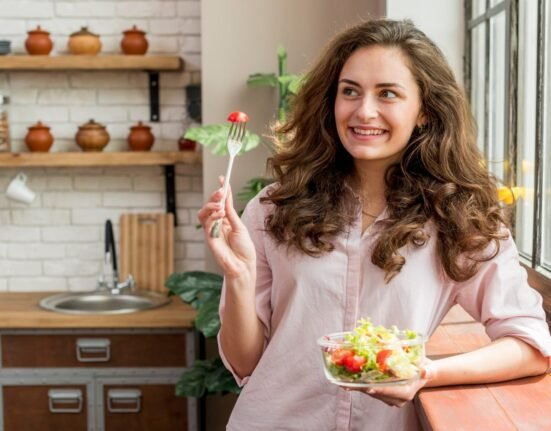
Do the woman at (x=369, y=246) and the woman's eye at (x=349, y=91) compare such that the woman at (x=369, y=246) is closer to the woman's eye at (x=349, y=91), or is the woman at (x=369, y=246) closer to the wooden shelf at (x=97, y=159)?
the woman's eye at (x=349, y=91)

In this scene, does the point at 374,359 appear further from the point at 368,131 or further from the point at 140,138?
the point at 140,138

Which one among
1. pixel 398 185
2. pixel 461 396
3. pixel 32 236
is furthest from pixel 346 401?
pixel 32 236

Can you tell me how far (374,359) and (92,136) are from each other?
10.3 feet

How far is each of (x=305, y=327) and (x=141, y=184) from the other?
2.95 meters

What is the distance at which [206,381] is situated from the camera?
363 cm

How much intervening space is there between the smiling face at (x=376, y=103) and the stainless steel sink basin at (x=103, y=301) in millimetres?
2675

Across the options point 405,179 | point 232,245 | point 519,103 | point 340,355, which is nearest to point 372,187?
point 405,179

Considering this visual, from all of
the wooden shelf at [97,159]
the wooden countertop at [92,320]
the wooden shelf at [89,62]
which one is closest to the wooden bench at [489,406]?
the wooden countertop at [92,320]

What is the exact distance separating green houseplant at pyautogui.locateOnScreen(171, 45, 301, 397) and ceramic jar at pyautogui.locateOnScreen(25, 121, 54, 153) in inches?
39.6

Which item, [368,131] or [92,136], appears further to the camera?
[92,136]

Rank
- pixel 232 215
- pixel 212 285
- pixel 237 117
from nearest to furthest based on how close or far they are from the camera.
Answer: pixel 237 117 → pixel 232 215 → pixel 212 285

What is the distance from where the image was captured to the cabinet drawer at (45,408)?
13.1 feet

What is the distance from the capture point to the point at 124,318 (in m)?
3.91

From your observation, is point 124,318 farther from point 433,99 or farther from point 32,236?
point 433,99
